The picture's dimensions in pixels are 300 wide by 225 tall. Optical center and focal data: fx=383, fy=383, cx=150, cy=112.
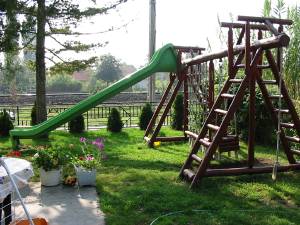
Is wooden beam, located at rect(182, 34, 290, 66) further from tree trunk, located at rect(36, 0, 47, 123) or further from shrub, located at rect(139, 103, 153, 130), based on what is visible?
tree trunk, located at rect(36, 0, 47, 123)

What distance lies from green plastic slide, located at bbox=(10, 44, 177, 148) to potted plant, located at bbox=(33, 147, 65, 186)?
2.16 meters

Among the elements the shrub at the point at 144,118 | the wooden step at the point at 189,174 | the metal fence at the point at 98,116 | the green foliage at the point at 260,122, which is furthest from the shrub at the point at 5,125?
the wooden step at the point at 189,174

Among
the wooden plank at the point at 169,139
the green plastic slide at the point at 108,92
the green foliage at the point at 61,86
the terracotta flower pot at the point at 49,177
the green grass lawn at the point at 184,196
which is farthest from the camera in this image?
the green foliage at the point at 61,86

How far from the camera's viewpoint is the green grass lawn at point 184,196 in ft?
14.0

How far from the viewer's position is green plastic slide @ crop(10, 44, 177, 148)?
310 inches

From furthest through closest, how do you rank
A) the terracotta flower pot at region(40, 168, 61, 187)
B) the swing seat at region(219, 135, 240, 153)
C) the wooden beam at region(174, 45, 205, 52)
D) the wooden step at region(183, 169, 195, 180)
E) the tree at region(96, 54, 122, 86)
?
the tree at region(96, 54, 122, 86)
the wooden beam at region(174, 45, 205, 52)
the swing seat at region(219, 135, 240, 153)
the terracotta flower pot at region(40, 168, 61, 187)
the wooden step at region(183, 169, 195, 180)

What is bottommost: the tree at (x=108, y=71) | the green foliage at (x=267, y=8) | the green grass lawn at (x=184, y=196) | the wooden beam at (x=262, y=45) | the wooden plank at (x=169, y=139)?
the green grass lawn at (x=184, y=196)

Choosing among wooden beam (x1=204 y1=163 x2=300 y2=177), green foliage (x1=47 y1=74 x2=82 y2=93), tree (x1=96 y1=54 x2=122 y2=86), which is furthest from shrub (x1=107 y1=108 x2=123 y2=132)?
green foliage (x1=47 y1=74 x2=82 y2=93)

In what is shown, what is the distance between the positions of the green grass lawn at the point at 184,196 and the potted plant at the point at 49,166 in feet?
2.16

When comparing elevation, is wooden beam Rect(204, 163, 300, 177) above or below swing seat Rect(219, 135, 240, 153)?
below

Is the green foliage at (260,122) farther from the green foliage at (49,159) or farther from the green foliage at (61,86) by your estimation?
the green foliage at (61,86)

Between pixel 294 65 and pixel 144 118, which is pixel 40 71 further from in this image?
pixel 294 65

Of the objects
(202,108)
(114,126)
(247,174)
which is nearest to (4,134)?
(114,126)

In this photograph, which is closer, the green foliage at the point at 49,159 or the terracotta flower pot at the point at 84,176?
the terracotta flower pot at the point at 84,176
